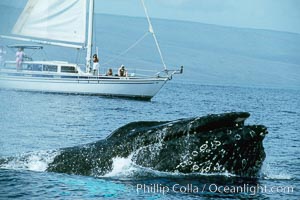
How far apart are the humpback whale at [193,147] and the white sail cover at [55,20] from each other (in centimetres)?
5053

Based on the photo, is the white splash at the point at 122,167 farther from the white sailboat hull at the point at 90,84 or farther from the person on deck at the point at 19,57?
the person on deck at the point at 19,57

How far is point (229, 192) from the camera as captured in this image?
14.2 m

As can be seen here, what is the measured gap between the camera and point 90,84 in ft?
213

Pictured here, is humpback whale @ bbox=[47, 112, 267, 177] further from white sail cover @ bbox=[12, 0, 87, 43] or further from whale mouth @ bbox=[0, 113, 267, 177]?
white sail cover @ bbox=[12, 0, 87, 43]

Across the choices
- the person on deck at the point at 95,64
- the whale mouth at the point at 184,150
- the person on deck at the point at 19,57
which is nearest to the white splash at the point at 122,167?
the whale mouth at the point at 184,150

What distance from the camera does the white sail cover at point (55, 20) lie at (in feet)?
212

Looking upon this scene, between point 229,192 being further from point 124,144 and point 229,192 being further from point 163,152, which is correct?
point 124,144

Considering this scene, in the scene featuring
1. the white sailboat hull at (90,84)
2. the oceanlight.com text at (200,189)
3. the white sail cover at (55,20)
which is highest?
the white sail cover at (55,20)

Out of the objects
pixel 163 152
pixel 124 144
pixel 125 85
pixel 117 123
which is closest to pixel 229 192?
pixel 163 152

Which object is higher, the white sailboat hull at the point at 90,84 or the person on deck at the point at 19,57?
the person on deck at the point at 19,57

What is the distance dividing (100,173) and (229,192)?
324cm

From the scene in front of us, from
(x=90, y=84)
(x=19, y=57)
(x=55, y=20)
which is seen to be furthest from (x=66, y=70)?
(x=55, y=20)

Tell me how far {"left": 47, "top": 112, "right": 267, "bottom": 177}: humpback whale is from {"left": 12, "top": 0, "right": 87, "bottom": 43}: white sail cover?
166 feet

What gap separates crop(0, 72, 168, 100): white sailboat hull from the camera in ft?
210
